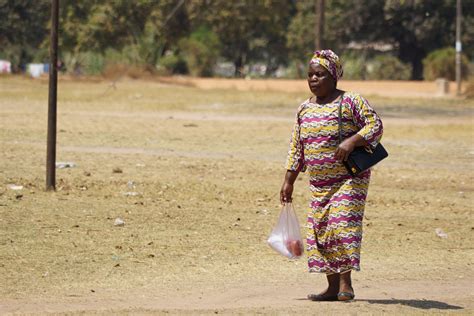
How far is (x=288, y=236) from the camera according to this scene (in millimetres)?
8055

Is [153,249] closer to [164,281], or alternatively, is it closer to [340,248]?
[164,281]

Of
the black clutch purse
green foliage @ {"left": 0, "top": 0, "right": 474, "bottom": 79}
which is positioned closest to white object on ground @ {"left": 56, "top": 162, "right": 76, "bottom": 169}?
the black clutch purse

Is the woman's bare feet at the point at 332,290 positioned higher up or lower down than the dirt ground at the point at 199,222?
higher up

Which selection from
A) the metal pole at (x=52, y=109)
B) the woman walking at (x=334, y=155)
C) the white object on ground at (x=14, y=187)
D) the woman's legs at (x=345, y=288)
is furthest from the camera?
the white object on ground at (x=14, y=187)

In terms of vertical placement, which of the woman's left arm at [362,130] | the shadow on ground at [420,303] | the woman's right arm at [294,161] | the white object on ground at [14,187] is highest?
the woman's left arm at [362,130]

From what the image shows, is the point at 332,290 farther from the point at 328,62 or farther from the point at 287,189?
the point at 328,62

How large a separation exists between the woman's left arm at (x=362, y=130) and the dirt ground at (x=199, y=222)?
3.44 feet

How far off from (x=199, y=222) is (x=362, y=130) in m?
4.43

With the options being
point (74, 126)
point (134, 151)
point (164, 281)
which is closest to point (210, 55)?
point (74, 126)

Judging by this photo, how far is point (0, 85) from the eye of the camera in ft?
134

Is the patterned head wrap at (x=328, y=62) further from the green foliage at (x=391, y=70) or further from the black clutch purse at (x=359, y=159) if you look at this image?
the green foliage at (x=391, y=70)

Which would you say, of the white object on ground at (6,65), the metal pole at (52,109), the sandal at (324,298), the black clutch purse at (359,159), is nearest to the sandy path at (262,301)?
the sandal at (324,298)

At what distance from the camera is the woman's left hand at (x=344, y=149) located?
24.8 feet

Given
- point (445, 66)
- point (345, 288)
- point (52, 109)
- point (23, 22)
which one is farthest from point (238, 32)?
point (345, 288)
